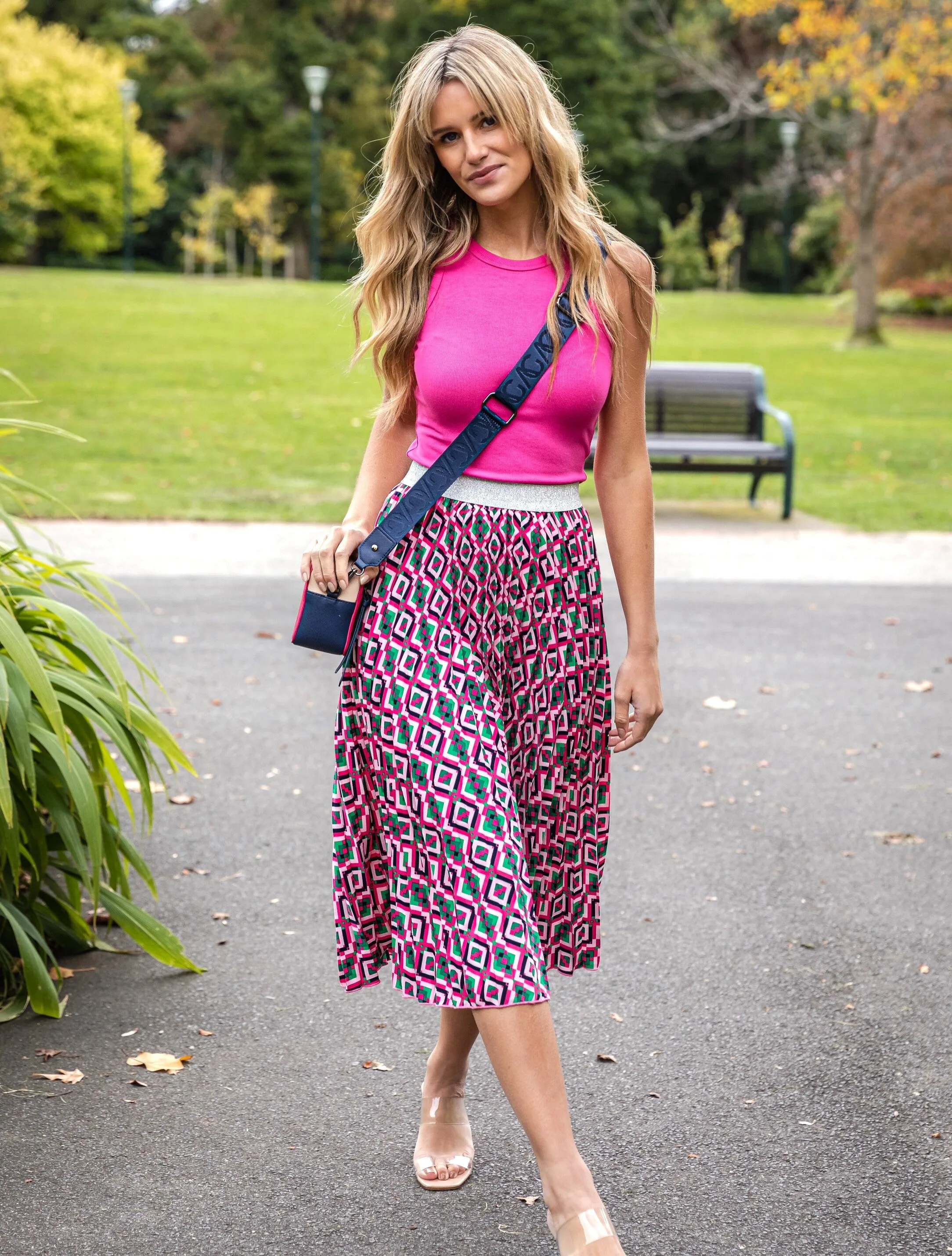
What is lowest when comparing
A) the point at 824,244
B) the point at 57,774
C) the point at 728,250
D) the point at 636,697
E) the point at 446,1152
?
the point at 728,250

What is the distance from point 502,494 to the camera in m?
2.49

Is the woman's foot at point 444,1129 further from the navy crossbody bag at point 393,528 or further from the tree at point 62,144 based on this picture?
the tree at point 62,144

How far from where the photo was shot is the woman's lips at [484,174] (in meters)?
2.45

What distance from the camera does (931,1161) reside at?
287 centimetres

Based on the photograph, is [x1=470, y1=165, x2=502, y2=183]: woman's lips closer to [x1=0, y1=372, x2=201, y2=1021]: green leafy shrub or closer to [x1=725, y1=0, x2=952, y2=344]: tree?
[x1=0, y1=372, x2=201, y2=1021]: green leafy shrub

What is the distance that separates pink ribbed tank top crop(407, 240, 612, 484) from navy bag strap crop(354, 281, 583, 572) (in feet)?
0.06

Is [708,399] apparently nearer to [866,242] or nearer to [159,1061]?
[159,1061]

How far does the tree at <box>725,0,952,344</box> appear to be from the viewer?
68.2ft

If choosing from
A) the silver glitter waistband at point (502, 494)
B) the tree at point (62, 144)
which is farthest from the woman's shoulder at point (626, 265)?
the tree at point (62, 144)

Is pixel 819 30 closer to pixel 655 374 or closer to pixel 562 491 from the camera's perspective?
pixel 655 374

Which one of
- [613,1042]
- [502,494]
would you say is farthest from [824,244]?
[502,494]

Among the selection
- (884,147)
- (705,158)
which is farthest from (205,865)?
(705,158)

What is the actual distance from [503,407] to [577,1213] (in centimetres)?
125

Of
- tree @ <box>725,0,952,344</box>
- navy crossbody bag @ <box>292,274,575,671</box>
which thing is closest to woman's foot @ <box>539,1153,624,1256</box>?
navy crossbody bag @ <box>292,274,575,671</box>
